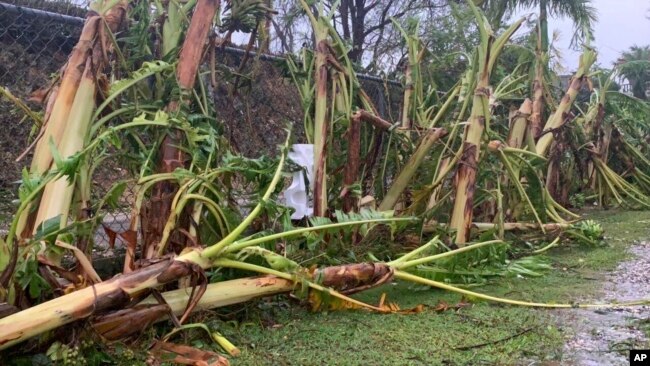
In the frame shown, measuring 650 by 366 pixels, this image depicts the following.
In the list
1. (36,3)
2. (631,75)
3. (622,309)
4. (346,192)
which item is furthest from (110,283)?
(631,75)

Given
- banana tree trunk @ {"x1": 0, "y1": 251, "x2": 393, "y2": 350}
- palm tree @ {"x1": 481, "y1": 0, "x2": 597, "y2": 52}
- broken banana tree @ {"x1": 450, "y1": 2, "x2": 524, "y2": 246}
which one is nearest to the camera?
banana tree trunk @ {"x1": 0, "y1": 251, "x2": 393, "y2": 350}

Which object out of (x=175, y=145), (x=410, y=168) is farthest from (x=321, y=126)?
(x=175, y=145)

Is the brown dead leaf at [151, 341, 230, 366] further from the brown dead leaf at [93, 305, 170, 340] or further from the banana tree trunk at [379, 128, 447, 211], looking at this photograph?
the banana tree trunk at [379, 128, 447, 211]

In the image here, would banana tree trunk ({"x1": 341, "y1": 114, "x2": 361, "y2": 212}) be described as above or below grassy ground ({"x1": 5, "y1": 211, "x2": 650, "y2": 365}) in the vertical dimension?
above

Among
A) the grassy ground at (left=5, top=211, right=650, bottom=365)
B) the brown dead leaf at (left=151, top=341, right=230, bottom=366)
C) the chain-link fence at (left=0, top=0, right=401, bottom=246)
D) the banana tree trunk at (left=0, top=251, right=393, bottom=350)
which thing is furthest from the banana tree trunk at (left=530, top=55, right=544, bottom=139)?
the brown dead leaf at (left=151, top=341, right=230, bottom=366)

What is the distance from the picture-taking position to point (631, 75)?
15008 millimetres

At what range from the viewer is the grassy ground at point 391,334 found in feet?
5.24

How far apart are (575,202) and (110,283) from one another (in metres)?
5.24

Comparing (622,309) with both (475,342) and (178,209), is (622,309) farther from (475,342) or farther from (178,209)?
(178,209)

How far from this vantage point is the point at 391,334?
1.79 meters

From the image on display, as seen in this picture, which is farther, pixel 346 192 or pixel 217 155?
pixel 346 192

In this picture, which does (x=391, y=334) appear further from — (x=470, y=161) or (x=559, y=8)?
(x=559, y=8)

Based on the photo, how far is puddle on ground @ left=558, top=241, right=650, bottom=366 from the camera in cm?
164

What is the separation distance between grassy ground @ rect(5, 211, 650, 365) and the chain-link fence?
0.73 meters
